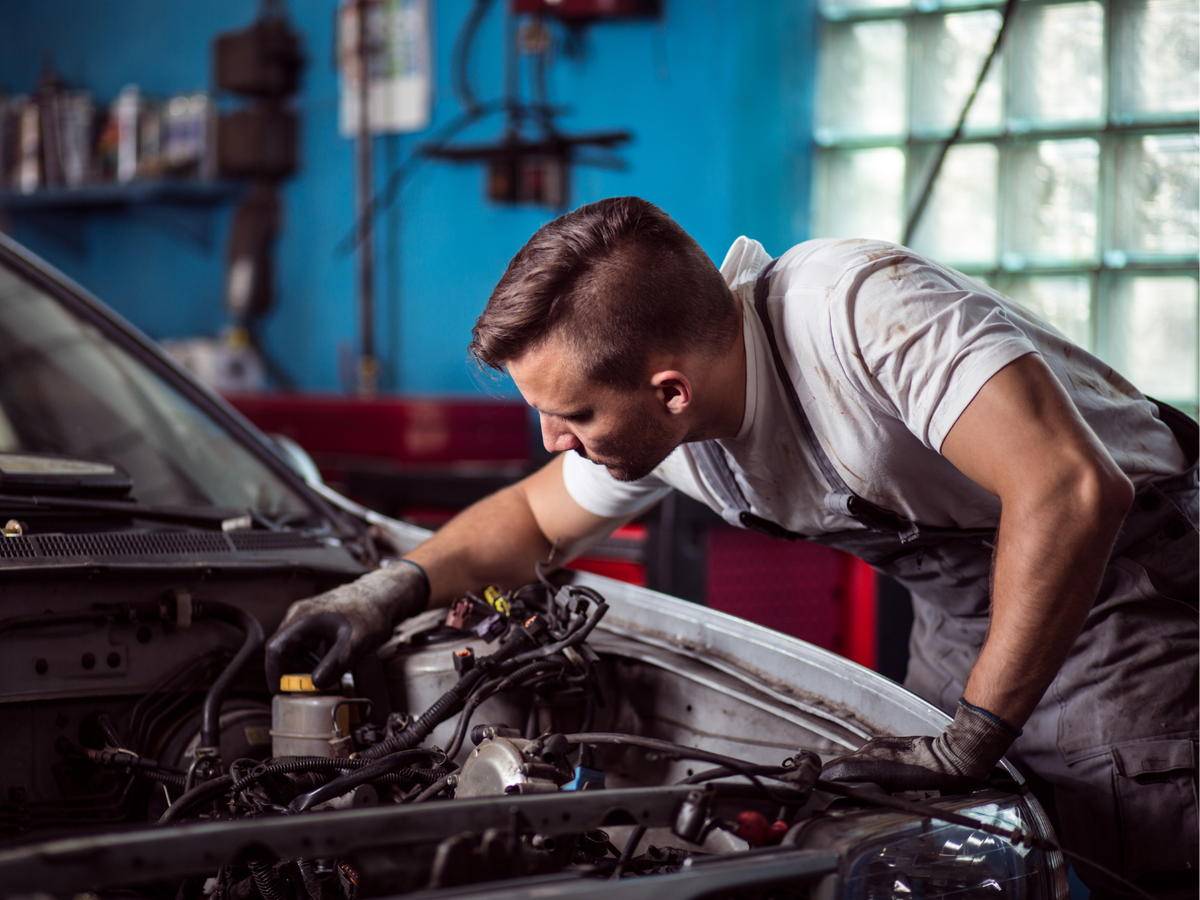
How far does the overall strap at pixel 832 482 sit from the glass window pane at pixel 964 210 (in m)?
2.35

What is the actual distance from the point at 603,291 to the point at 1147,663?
0.87m

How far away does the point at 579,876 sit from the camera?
101 cm

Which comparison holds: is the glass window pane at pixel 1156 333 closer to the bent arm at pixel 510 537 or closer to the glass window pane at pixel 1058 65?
the glass window pane at pixel 1058 65

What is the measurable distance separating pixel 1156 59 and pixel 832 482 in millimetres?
2483

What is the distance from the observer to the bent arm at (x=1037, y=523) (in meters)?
1.26

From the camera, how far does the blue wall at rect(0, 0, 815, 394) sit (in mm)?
3859

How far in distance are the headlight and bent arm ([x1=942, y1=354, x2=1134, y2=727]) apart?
110 mm

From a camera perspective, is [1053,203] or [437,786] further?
[1053,203]

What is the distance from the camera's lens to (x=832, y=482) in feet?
5.22

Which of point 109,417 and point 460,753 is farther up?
point 109,417

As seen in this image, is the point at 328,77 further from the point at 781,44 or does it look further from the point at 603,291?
the point at 603,291

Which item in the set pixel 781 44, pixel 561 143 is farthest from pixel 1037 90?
pixel 561 143

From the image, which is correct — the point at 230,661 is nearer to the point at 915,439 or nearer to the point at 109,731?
the point at 109,731

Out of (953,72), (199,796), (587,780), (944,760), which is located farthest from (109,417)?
(953,72)
